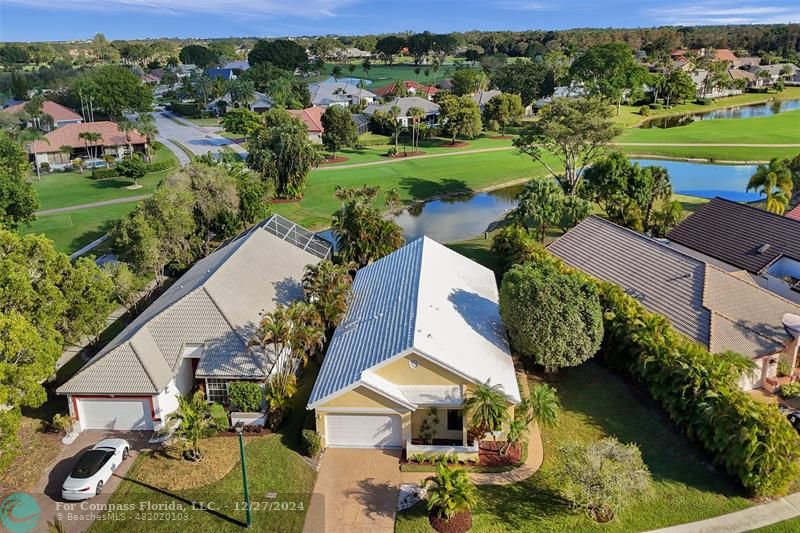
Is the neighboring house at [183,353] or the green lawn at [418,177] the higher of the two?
the green lawn at [418,177]

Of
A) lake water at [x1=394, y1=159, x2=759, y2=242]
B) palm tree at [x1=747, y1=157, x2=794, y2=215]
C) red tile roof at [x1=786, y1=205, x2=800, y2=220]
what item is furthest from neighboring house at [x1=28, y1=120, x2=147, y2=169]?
red tile roof at [x1=786, y1=205, x2=800, y2=220]

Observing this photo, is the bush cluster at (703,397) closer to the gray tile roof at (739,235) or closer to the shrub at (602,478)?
the shrub at (602,478)

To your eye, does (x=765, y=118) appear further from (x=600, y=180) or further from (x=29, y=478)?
(x=29, y=478)

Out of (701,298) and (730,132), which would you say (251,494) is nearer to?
(701,298)

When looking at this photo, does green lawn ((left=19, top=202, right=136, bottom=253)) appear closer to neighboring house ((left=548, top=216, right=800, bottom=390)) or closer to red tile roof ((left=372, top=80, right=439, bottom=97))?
neighboring house ((left=548, top=216, right=800, bottom=390))

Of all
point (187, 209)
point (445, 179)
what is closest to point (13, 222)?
point (187, 209)

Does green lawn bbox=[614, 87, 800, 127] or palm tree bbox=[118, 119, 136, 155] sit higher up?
green lawn bbox=[614, 87, 800, 127]

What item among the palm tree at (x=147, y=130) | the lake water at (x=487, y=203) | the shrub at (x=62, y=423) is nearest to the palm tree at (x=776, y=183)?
the lake water at (x=487, y=203)
